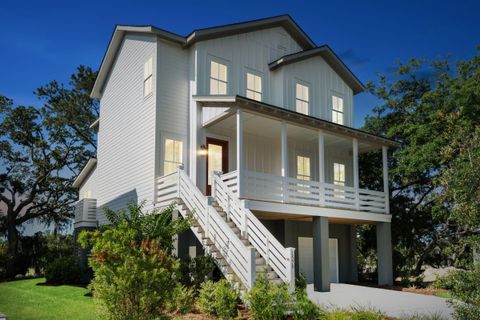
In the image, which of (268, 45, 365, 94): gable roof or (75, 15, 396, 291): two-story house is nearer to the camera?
(75, 15, 396, 291): two-story house

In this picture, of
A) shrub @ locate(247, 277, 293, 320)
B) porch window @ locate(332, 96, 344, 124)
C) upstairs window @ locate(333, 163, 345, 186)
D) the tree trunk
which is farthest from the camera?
the tree trunk

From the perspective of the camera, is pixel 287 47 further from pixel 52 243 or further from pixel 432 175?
pixel 52 243

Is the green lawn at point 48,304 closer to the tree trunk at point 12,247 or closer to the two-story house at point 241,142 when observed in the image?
the two-story house at point 241,142

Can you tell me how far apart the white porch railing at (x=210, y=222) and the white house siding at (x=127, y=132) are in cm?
103

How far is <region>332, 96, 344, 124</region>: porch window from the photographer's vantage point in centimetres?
2201

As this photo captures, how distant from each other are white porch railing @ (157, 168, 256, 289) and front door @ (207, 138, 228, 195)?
169 cm

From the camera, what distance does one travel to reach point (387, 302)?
13.2 m

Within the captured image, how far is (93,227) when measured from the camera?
75.3 ft

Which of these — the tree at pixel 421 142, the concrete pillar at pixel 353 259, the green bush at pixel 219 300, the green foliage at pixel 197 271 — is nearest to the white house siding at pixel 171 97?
the green foliage at pixel 197 271

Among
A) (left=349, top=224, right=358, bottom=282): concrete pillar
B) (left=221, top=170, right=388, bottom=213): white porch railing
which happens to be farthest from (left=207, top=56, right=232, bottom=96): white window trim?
(left=349, top=224, right=358, bottom=282): concrete pillar

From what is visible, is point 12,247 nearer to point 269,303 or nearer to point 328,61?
point 328,61

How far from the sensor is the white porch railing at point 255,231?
11.8 metres

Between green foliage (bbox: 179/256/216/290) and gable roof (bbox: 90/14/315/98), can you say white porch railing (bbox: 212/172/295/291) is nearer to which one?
green foliage (bbox: 179/256/216/290)

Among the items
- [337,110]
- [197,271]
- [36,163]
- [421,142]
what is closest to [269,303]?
[197,271]
